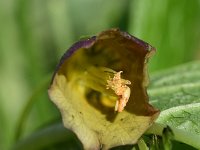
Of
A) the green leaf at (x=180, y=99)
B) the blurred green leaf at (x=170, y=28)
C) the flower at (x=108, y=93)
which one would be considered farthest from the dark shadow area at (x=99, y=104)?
the blurred green leaf at (x=170, y=28)

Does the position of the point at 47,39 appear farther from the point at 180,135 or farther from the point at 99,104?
the point at 180,135

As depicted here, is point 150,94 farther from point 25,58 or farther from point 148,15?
point 25,58

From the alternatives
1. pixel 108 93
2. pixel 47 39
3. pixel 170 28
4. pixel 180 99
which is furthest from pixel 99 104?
pixel 47 39

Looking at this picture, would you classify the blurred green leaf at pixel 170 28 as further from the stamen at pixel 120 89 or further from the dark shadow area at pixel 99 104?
the stamen at pixel 120 89

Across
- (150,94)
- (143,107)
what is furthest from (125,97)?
(150,94)

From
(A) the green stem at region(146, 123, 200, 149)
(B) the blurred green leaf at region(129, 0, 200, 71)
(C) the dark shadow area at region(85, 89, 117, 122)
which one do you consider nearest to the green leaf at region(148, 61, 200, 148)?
(A) the green stem at region(146, 123, 200, 149)

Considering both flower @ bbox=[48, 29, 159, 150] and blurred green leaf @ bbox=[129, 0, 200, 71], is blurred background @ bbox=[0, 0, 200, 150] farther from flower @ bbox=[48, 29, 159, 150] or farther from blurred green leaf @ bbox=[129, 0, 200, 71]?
flower @ bbox=[48, 29, 159, 150]

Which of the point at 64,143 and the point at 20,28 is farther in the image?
the point at 20,28
